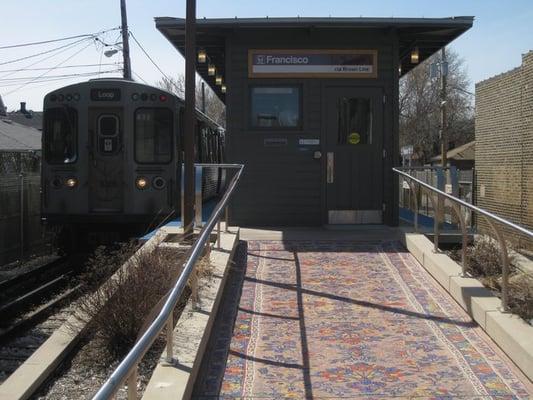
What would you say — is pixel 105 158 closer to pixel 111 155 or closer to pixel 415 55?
pixel 111 155

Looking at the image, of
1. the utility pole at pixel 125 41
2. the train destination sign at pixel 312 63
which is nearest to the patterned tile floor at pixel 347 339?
the train destination sign at pixel 312 63

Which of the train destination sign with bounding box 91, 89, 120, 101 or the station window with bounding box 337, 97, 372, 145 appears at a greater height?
the train destination sign with bounding box 91, 89, 120, 101

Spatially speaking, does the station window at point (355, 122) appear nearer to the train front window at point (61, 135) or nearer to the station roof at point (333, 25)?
the station roof at point (333, 25)

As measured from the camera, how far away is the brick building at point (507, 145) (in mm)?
12500

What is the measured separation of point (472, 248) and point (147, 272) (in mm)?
4352

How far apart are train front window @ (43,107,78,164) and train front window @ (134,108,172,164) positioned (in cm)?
114

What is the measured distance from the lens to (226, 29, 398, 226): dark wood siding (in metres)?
10.6

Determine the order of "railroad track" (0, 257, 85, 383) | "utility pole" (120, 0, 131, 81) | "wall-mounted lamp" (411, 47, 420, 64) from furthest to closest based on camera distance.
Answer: "utility pole" (120, 0, 131, 81), "wall-mounted lamp" (411, 47, 420, 64), "railroad track" (0, 257, 85, 383)

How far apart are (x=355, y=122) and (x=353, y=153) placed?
20.5 inches

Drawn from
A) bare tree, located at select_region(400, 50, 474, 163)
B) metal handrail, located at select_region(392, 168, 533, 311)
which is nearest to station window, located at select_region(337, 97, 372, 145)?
metal handrail, located at select_region(392, 168, 533, 311)

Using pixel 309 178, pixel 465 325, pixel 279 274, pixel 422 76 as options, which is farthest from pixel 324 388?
pixel 422 76

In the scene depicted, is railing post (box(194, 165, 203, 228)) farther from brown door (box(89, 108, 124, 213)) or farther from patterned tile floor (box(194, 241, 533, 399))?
brown door (box(89, 108, 124, 213))

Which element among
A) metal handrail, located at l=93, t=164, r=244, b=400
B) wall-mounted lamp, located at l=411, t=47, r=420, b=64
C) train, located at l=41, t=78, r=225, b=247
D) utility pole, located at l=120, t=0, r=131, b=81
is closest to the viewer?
metal handrail, located at l=93, t=164, r=244, b=400

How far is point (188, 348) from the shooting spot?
15.7ft
